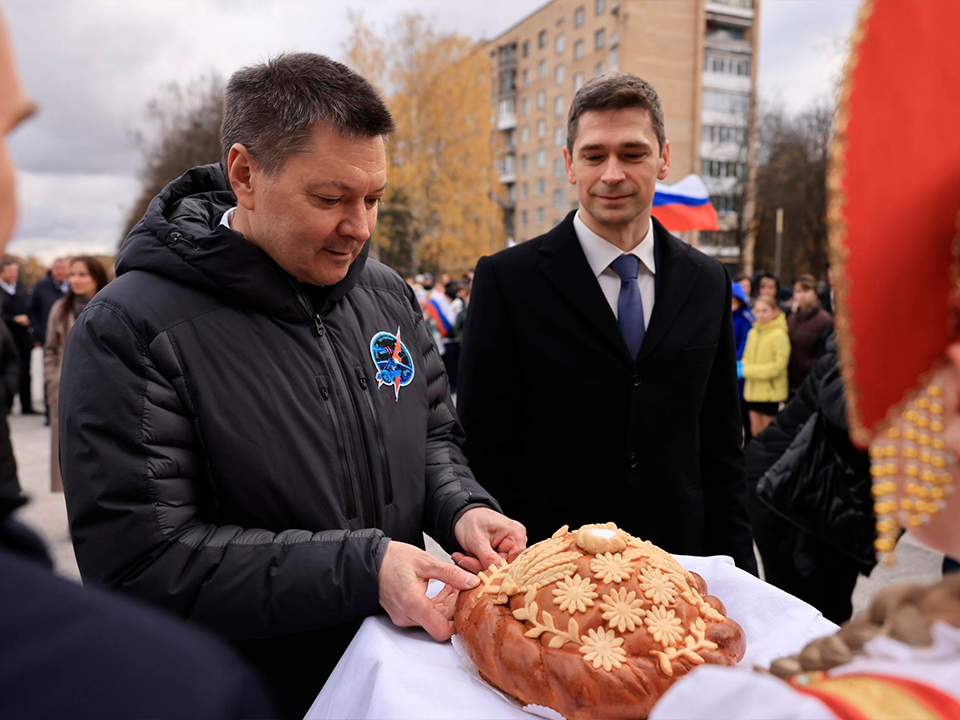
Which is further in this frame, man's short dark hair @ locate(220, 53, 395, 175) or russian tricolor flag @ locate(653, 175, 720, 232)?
russian tricolor flag @ locate(653, 175, 720, 232)

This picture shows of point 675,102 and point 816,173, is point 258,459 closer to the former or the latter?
point 816,173

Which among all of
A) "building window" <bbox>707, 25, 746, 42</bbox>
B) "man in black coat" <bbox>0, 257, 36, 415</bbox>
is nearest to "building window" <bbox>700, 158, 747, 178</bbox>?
"building window" <bbox>707, 25, 746, 42</bbox>

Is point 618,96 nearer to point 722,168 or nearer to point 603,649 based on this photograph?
point 603,649

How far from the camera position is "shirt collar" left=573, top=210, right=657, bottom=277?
9.29 ft

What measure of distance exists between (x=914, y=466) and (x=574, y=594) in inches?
36.6

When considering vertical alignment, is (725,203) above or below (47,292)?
above

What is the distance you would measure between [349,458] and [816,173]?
36995 millimetres

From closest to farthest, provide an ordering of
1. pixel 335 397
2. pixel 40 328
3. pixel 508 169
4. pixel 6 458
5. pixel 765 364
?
pixel 335 397, pixel 6 458, pixel 765 364, pixel 40 328, pixel 508 169

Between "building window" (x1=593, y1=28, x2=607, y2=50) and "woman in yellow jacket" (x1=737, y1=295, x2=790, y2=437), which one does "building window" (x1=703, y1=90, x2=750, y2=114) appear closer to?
"building window" (x1=593, y1=28, x2=607, y2=50)

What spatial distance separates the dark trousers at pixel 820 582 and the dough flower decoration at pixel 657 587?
2.01m

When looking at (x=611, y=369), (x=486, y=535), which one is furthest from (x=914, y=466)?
(x=611, y=369)

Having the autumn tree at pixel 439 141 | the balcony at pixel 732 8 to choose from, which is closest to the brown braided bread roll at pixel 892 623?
the autumn tree at pixel 439 141

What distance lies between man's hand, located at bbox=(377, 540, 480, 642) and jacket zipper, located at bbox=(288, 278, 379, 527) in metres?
0.21

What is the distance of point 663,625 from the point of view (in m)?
1.51
